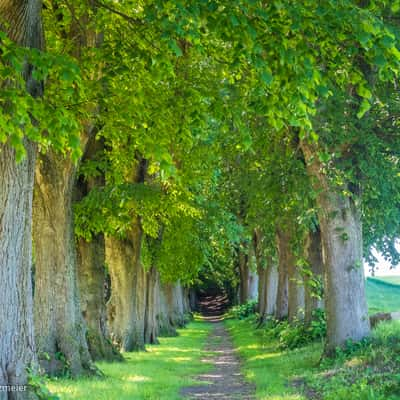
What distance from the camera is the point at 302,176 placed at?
51.5 ft

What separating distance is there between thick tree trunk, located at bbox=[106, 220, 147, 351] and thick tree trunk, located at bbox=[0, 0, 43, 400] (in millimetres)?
14289

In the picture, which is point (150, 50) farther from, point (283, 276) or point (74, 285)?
point (283, 276)

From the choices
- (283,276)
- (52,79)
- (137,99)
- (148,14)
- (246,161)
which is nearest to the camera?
(148,14)

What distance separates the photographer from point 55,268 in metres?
14.0

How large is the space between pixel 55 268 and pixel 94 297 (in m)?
3.66

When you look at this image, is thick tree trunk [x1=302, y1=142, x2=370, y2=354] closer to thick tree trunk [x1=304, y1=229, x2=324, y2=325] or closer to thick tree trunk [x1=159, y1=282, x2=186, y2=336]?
thick tree trunk [x1=304, y1=229, x2=324, y2=325]

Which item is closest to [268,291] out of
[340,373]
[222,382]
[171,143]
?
[171,143]

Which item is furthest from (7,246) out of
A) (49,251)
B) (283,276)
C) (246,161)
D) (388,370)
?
(283,276)

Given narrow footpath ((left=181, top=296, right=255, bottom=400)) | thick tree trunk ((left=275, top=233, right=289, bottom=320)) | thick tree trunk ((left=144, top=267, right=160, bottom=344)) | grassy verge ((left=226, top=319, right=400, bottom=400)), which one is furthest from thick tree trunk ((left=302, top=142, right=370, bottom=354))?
thick tree trunk ((left=144, top=267, right=160, bottom=344))

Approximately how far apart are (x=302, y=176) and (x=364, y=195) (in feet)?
5.08

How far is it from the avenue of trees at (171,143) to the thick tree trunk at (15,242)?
0.02 metres

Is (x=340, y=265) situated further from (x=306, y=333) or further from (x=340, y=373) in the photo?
(x=306, y=333)

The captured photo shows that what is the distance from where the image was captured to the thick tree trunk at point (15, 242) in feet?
26.1

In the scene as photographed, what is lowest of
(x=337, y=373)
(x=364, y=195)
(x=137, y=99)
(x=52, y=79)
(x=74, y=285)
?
(x=337, y=373)
